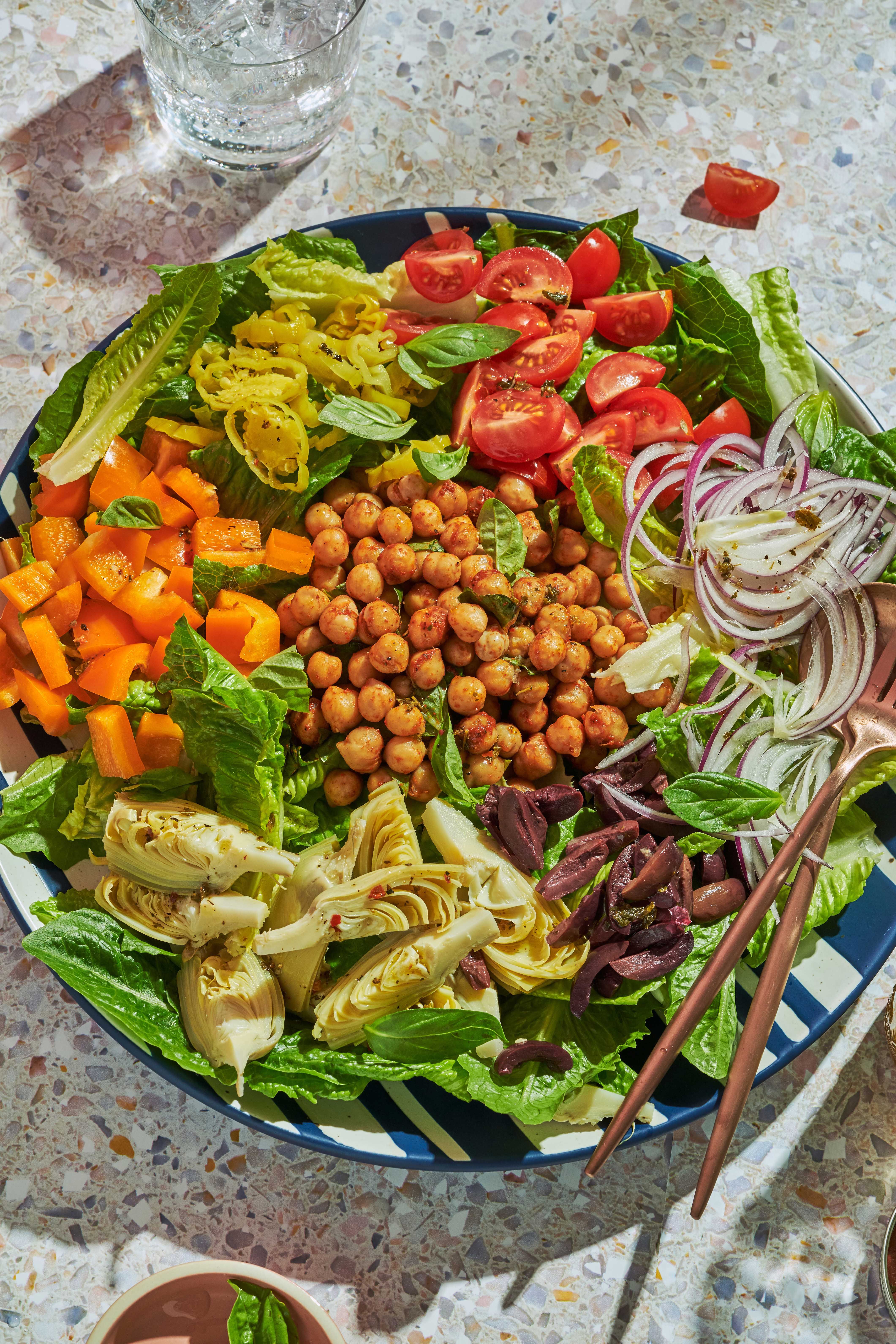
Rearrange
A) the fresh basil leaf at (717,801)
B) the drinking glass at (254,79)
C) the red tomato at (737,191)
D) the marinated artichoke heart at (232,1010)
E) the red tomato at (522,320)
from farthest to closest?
the red tomato at (737,191)
the drinking glass at (254,79)
the red tomato at (522,320)
the fresh basil leaf at (717,801)
the marinated artichoke heart at (232,1010)

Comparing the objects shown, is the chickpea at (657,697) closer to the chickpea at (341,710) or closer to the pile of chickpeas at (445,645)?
the pile of chickpeas at (445,645)

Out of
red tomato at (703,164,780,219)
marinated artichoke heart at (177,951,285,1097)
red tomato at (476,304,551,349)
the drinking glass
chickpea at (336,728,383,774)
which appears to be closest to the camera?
marinated artichoke heart at (177,951,285,1097)

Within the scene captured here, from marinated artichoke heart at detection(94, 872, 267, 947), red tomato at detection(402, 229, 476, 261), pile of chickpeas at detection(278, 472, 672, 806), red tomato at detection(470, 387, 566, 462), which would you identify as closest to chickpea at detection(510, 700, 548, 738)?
pile of chickpeas at detection(278, 472, 672, 806)

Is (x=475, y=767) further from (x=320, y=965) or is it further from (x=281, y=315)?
(x=281, y=315)

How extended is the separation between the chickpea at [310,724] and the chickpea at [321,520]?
0.33 m

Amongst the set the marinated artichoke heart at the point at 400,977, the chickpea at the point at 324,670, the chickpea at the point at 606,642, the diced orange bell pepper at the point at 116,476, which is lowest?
the marinated artichoke heart at the point at 400,977

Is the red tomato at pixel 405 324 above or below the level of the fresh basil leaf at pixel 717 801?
above

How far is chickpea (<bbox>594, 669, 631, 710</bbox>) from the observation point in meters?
2.02

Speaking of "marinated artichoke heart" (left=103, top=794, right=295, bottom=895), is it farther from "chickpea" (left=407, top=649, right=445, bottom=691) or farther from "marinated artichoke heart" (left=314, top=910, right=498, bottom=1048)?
"chickpea" (left=407, top=649, right=445, bottom=691)

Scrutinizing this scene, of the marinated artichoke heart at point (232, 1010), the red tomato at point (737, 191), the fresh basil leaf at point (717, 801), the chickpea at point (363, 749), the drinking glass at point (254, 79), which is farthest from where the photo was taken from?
the red tomato at point (737, 191)

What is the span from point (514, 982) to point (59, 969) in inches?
30.4

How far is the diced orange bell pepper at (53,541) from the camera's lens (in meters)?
1.96

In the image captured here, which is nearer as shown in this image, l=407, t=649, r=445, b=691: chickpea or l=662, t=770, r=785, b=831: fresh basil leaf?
l=662, t=770, r=785, b=831: fresh basil leaf

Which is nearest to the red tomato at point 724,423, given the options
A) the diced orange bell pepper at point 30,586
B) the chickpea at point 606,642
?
the chickpea at point 606,642
